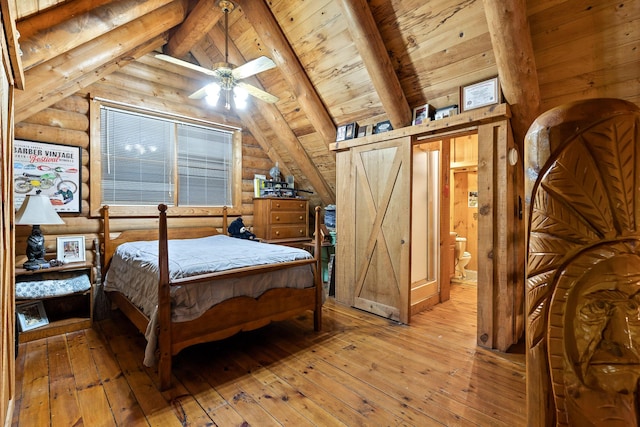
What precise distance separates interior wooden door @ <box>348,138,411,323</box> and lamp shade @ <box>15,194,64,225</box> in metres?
2.99

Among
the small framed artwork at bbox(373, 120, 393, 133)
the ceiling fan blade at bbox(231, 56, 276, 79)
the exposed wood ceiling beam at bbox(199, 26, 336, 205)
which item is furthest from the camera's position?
the exposed wood ceiling beam at bbox(199, 26, 336, 205)

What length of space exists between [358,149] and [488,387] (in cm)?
257

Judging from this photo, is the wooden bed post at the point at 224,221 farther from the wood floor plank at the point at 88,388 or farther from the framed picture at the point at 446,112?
the framed picture at the point at 446,112

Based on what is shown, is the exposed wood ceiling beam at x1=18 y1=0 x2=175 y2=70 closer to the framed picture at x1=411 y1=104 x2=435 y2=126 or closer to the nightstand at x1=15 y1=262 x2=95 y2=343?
the nightstand at x1=15 y1=262 x2=95 y2=343

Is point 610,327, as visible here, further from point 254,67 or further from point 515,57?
point 254,67

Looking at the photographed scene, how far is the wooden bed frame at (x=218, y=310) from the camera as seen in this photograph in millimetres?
2033

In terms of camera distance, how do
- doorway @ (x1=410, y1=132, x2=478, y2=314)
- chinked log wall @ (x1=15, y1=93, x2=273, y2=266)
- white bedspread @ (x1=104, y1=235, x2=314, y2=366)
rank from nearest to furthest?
1. white bedspread @ (x1=104, y1=235, x2=314, y2=366)
2. chinked log wall @ (x1=15, y1=93, x2=273, y2=266)
3. doorway @ (x1=410, y1=132, x2=478, y2=314)

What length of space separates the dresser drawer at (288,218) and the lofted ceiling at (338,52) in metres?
0.95

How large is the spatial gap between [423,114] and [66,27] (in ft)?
9.74

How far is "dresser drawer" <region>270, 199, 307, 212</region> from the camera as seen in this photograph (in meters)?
4.59

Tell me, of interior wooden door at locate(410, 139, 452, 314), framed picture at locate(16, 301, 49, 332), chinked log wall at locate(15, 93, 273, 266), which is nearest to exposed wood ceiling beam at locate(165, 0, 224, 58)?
chinked log wall at locate(15, 93, 273, 266)

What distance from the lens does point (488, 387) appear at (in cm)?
208

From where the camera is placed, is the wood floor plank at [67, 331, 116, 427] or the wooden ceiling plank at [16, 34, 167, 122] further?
the wooden ceiling plank at [16, 34, 167, 122]

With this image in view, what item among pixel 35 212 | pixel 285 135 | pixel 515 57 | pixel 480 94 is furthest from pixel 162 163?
pixel 515 57
